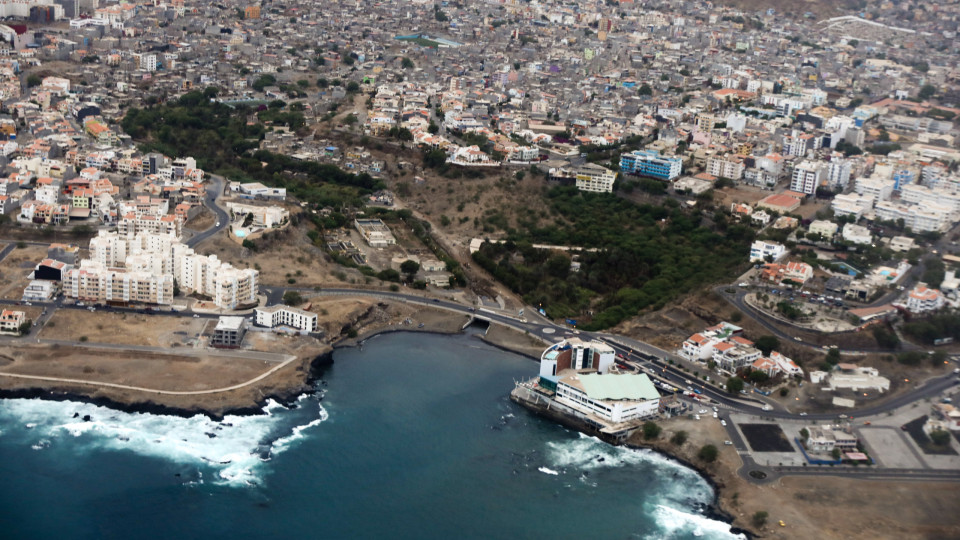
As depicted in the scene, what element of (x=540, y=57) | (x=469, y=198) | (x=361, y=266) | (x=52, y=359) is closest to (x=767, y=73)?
(x=540, y=57)

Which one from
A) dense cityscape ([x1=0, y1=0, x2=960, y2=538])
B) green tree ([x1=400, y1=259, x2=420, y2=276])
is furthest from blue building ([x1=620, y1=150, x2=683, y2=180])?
green tree ([x1=400, y1=259, x2=420, y2=276])

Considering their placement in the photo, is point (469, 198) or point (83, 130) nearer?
point (469, 198)

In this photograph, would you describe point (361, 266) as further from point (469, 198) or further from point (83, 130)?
point (83, 130)

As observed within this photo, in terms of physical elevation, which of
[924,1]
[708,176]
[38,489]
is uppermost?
[924,1]

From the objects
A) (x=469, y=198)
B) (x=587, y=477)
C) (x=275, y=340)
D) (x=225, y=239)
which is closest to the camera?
(x=587, y=477)

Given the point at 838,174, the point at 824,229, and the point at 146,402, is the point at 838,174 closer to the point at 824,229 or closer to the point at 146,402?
the point at 824,229

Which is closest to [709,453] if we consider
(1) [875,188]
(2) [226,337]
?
(2) [226,337]

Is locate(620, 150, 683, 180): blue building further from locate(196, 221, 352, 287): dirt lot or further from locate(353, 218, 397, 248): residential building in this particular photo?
locate(196, 221, 352, 287): dirt lot

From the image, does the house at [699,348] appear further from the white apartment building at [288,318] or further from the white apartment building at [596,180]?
the white apartment building at [596,180]
